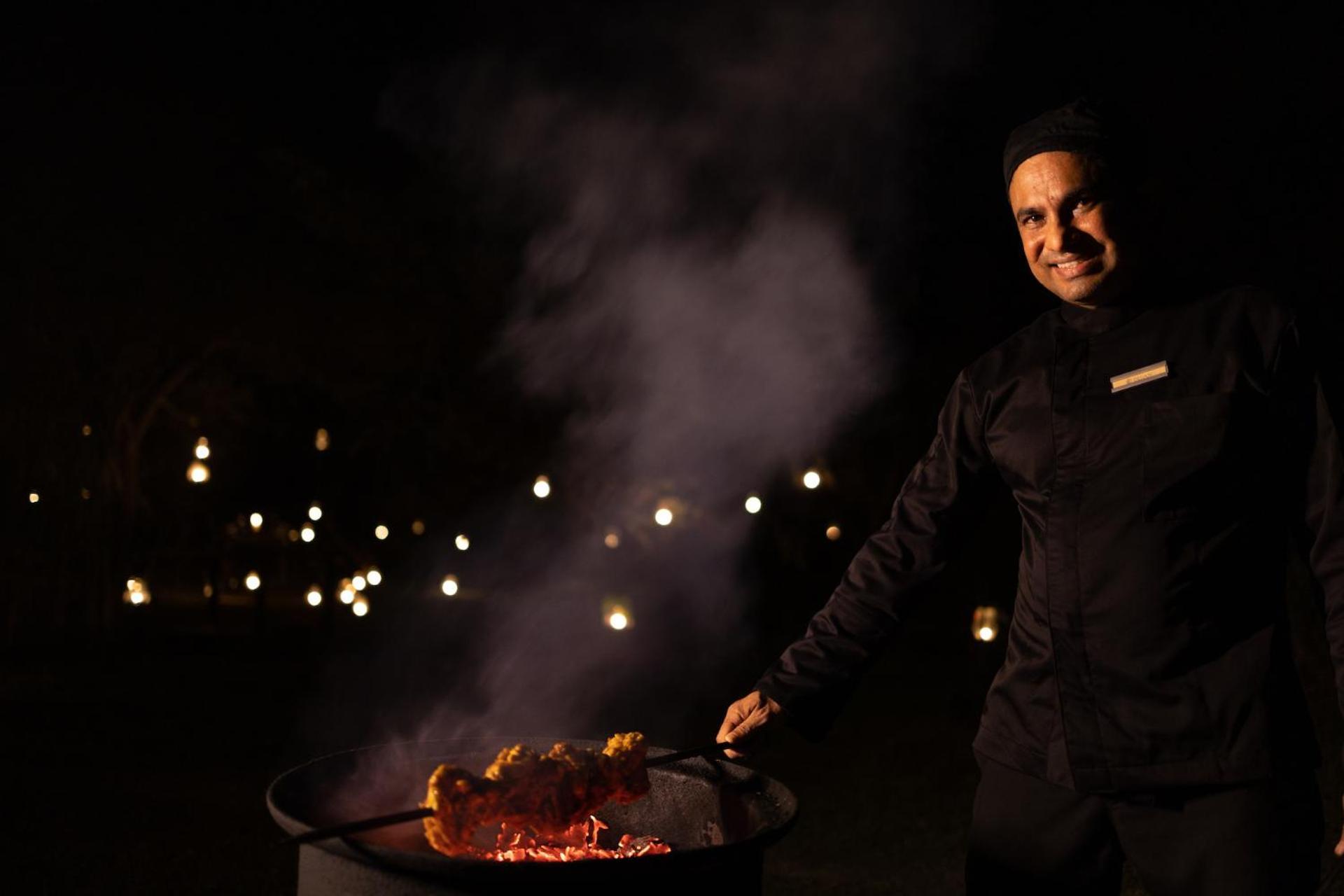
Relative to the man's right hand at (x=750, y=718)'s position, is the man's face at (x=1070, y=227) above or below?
above

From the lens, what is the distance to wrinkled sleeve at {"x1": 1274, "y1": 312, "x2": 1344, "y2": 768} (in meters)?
2.21

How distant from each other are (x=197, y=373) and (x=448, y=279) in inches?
230

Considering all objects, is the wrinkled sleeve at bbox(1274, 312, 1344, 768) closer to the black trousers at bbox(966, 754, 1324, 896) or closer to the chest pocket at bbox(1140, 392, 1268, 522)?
the chest pocket at bbox(1140, 392, 1268, 522)

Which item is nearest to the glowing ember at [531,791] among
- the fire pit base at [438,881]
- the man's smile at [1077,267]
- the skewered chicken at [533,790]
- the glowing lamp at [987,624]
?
the skewered chicken at [533,790]

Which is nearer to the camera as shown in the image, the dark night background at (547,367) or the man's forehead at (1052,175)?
the man's forehead at (1052,175)

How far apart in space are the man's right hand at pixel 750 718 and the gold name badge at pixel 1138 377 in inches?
44.8

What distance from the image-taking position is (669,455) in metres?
12.2

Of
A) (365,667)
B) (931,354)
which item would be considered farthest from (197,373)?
(931,354)

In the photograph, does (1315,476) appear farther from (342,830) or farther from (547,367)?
(547,367)

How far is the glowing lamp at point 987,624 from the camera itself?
9.39 metres

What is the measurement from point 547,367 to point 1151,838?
956 cm

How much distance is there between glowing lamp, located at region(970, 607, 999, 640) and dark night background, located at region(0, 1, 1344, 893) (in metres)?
0.66

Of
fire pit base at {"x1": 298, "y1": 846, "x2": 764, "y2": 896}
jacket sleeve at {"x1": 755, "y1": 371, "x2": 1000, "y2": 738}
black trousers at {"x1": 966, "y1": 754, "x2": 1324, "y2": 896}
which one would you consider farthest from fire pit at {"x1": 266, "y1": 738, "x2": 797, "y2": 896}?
black trousers at {"x1": 966, "y1": 754, "x2": 1324, "y2": 896}

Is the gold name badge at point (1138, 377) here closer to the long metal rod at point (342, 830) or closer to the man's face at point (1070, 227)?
the man's face at point (1070, 227)
